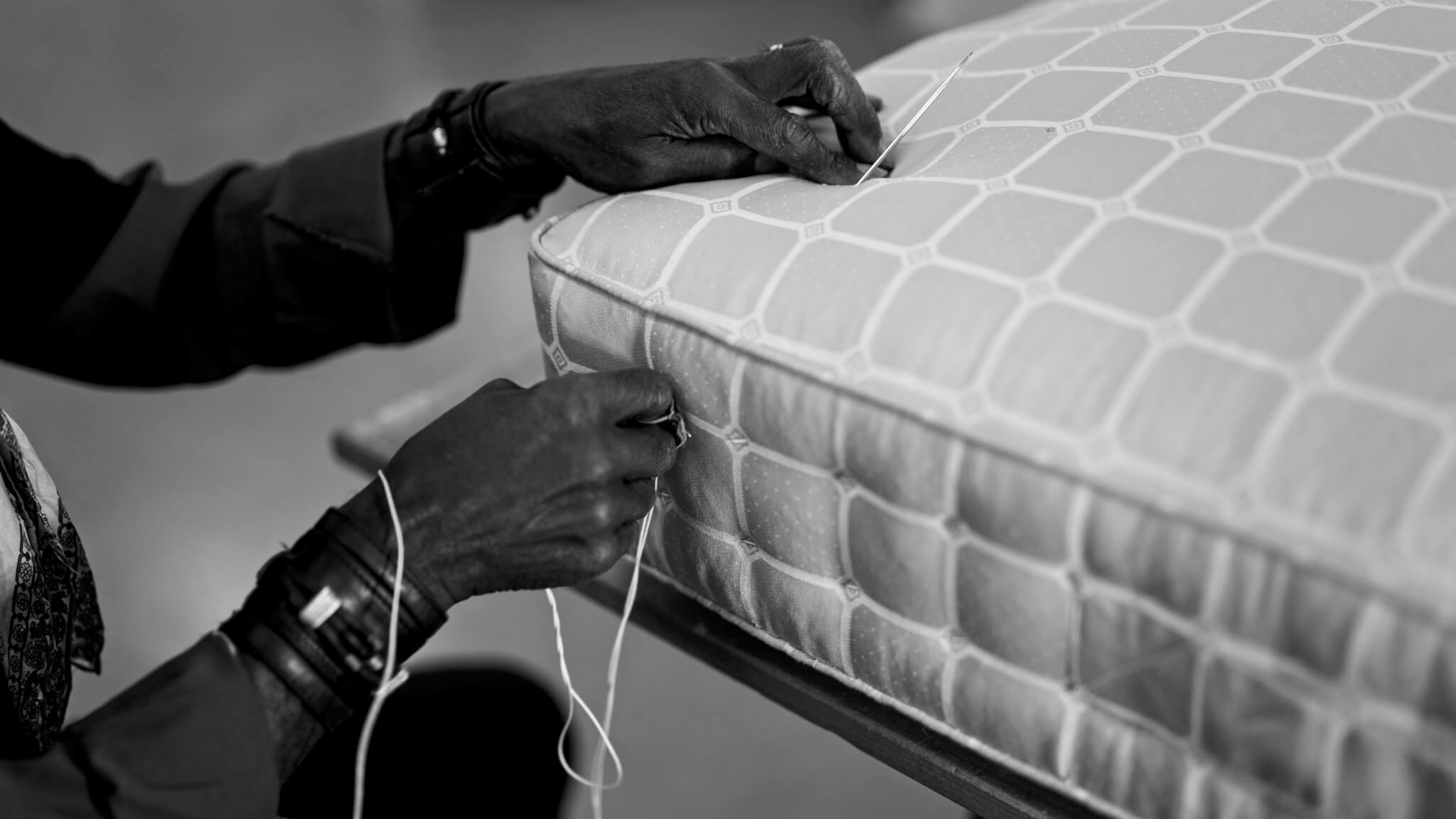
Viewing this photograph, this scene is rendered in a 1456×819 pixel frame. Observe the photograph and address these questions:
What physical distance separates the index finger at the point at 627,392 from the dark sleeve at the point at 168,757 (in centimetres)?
20

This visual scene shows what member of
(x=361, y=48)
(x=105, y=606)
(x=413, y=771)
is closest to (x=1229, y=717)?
(x=413, y=771)

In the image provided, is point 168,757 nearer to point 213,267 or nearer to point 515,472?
point 515,472

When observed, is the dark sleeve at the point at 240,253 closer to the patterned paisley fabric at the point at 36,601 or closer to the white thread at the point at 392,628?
the patterned paisley fabric at the point at 36,601

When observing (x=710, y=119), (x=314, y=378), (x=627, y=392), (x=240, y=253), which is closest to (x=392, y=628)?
(x=627, y=392)

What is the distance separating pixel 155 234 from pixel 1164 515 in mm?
709

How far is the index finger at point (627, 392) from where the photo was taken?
50 cm

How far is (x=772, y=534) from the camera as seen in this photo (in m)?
0.51

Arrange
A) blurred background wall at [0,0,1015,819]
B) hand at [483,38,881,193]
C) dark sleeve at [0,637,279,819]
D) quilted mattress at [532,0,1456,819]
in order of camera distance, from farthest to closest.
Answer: blurred background wall at [0,0,1015,819] < hand at [483,38,881,193] < dark sleeve at [0,637,279,819] < quilted mattress at [532,0,1456,819]

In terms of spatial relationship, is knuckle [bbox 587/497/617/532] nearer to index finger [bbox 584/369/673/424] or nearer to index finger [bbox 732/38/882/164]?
index finger [bbox 584/369/673/424]

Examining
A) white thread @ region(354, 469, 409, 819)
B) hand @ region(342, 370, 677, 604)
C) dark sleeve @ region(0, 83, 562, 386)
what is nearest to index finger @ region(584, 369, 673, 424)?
hand @ region(342, 370, 677, 604)

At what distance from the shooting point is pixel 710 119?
0.59 m

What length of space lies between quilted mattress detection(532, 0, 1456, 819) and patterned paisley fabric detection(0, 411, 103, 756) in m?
0.30

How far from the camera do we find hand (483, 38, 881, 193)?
57 cm

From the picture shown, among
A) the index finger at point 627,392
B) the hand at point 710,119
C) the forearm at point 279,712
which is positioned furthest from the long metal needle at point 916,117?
the forearm at point 279,712
